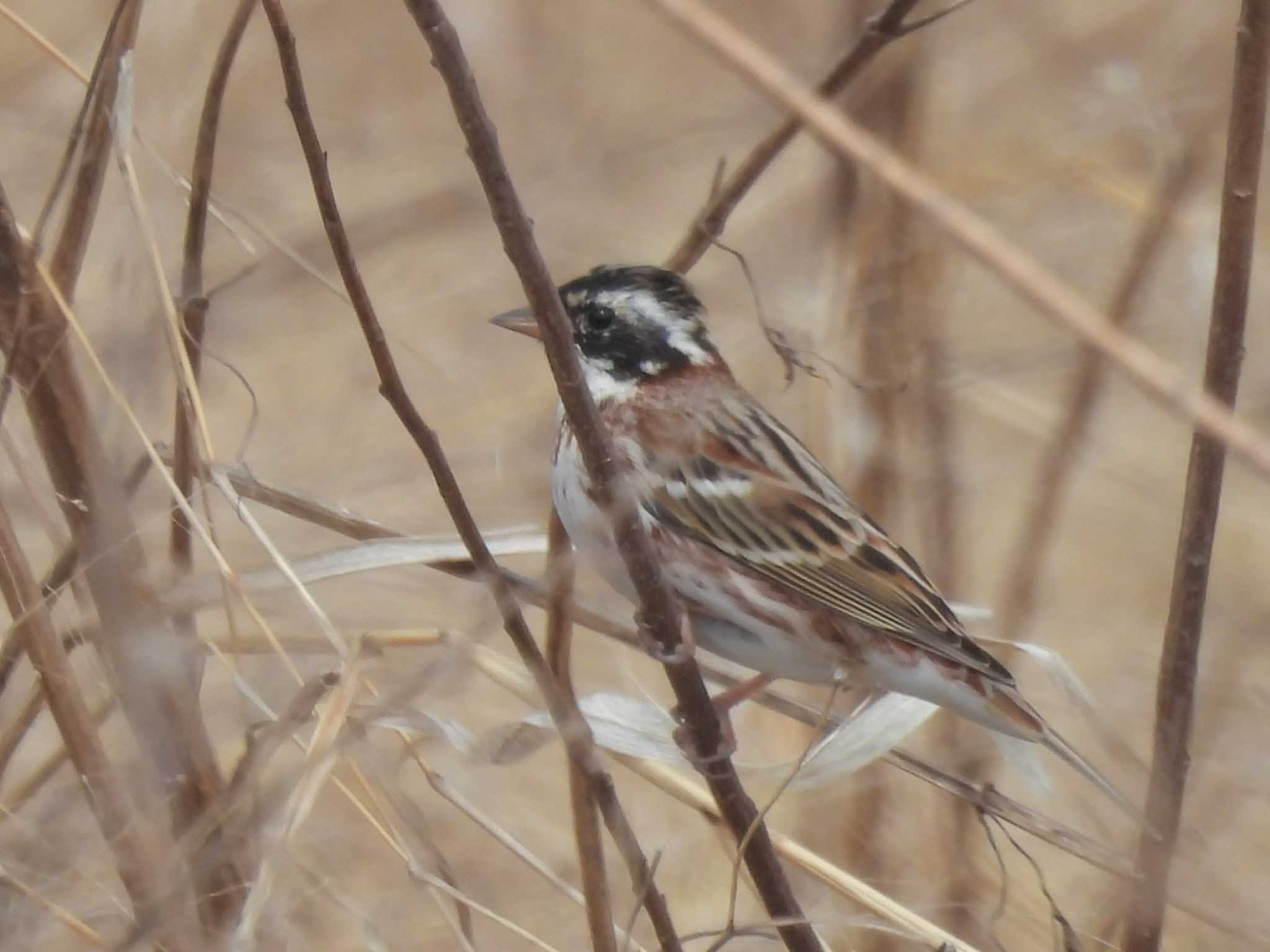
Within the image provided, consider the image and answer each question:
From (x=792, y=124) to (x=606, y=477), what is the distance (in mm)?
484

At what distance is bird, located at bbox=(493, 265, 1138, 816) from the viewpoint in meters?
2.13

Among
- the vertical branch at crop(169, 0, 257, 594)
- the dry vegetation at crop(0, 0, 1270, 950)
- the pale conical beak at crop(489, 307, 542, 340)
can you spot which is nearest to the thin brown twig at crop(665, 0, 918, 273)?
the dry vegetation at crop(0, 0, 1270, 950)

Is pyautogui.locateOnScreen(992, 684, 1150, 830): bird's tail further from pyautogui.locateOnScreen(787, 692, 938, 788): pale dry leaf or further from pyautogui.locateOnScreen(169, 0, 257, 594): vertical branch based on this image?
pyautogui.locateOnScreen(169, 0, 257, 594): vertical branch

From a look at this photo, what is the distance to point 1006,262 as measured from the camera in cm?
83

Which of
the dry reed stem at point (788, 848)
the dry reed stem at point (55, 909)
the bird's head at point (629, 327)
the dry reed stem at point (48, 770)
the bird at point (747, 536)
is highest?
the bird's head at point (629, 327)

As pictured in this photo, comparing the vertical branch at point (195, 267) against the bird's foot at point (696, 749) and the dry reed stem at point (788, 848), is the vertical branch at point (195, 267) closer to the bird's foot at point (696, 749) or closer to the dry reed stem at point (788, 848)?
the dry reed stem at point (788, 848)

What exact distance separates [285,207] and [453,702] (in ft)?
5.98

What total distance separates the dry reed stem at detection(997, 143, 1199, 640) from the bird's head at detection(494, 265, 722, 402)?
22.5 inches

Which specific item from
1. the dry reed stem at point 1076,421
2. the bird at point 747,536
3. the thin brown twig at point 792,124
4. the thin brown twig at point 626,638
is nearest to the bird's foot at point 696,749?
the thin brown twig at point 626,638

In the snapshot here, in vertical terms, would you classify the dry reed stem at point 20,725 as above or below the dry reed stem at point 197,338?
below

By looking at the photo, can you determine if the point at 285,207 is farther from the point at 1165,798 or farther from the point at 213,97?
the point at 1165,798

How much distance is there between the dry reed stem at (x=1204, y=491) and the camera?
1.44 meters

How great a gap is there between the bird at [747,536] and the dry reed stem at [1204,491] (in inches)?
13.0

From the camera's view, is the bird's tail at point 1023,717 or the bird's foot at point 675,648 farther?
the bird's tail at point 1023,717
